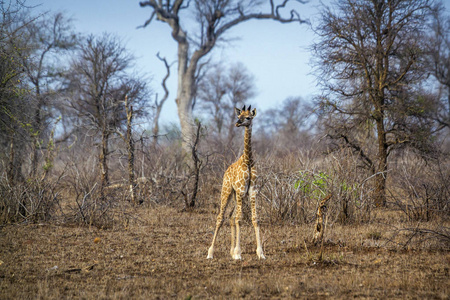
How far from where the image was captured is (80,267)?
6805mm

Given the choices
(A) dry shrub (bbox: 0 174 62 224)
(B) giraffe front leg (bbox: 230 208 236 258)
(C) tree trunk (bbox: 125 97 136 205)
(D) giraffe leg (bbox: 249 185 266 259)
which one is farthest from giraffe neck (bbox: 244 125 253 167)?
(C) tree trunk (bbox: 125 97 136 205)

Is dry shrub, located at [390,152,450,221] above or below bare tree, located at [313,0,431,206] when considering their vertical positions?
below

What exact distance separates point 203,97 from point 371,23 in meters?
31.1

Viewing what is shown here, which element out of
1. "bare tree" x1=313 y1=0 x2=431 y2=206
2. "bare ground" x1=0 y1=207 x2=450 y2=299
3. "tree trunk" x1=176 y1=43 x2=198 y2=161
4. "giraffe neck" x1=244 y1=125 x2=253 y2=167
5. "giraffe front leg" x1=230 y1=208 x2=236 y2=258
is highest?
"tree trunk" x1=176 y1=43 x2=198 y2=161

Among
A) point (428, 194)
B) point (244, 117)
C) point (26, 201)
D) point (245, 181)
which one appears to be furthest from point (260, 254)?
point (26, 201)

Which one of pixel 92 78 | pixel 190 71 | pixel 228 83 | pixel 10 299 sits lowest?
pixel 10 299

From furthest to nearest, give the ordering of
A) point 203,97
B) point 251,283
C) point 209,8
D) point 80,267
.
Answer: point 203,97 → point 209,8 → point 80,267 → point 251,283

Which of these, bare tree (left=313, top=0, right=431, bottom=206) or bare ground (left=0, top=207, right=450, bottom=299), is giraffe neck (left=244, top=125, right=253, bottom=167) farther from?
bare tree (left=313, top=0, right=431, bottom=206)

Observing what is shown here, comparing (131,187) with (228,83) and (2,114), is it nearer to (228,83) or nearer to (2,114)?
(2,114)

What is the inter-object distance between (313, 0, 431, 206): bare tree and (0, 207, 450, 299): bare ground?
4133 millimetres

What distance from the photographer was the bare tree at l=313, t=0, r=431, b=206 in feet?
41.7

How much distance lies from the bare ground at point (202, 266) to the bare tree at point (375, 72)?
4133 millimetres

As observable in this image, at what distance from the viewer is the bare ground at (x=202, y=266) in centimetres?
555

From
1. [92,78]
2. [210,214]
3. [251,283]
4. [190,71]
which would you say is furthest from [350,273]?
[190,71]
